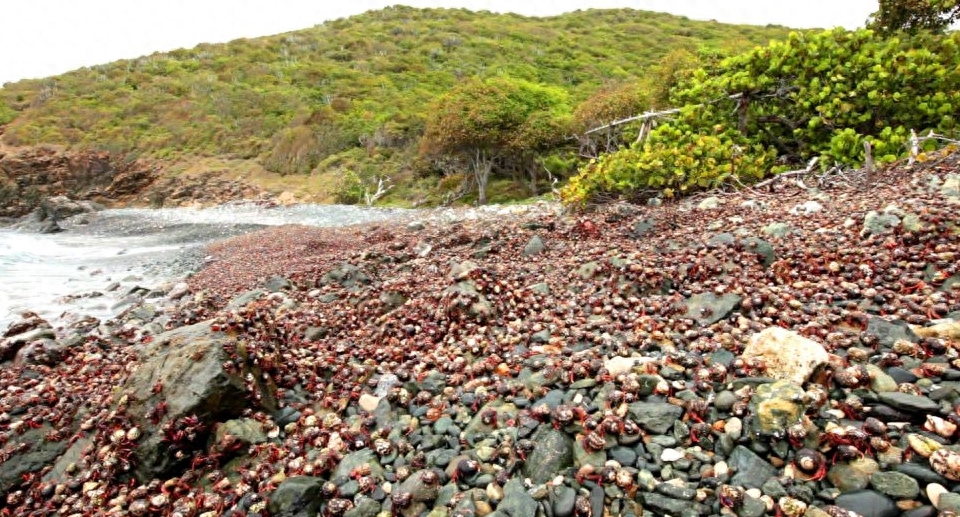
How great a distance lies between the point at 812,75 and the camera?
10.5m

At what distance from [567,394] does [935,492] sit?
6.06 feet

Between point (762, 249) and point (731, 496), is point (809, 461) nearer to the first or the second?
point (731, 496)

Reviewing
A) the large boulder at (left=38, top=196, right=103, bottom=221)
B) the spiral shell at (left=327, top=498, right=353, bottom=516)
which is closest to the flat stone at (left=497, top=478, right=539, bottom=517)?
the spiral shell at (left=327, top=498, right=353, bottom=516)

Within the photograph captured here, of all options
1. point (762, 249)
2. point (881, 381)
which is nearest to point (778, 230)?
point (762, 249)

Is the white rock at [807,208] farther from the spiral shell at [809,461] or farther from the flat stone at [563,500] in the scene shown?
the flat stone at [563,500]

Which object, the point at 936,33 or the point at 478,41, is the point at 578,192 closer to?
the point at 936,33

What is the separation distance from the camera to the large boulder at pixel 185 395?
340 centimetres

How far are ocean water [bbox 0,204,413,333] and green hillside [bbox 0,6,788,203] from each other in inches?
279

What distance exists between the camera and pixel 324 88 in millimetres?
56531

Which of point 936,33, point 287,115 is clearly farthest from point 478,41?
point 936,33

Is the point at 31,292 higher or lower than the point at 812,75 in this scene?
lower

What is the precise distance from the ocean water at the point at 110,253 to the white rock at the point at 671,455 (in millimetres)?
11207

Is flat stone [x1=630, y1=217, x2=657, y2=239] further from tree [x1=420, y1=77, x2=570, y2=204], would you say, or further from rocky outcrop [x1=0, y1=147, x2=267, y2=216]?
rocky outcrop [x1=0, y1=147, x2=267, y2=216]

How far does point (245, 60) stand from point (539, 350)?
3007 inches
